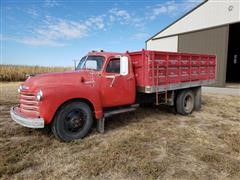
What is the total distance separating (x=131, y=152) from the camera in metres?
4.23

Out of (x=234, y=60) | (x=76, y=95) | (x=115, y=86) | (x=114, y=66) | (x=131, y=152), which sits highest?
(x=234, y=60)

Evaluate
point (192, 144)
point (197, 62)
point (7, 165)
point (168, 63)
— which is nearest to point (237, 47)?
point (197, 62)

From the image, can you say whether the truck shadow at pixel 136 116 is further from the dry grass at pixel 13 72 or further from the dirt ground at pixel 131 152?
the dry grass at pixel 13 72

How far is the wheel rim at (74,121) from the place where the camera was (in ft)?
15.8

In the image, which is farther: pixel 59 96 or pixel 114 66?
pixel 114 66

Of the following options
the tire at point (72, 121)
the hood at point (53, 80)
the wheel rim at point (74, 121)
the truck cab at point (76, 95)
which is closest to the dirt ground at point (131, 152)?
the tire at point (72, 121)

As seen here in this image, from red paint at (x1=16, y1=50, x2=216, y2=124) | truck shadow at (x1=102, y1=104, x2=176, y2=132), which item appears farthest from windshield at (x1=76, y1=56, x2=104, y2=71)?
truck shadow at (x1=102, y1=104, x2=176, y2=132)

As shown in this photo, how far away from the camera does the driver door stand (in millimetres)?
5355

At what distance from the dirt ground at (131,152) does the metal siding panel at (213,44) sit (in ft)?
27.1

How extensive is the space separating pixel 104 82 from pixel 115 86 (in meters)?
0.36

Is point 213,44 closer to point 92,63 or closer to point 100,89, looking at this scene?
point 92,63

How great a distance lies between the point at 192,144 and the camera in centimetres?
473

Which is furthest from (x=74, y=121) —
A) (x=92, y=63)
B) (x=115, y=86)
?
(x=92, y=63)

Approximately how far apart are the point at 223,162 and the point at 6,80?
21.2 metres
